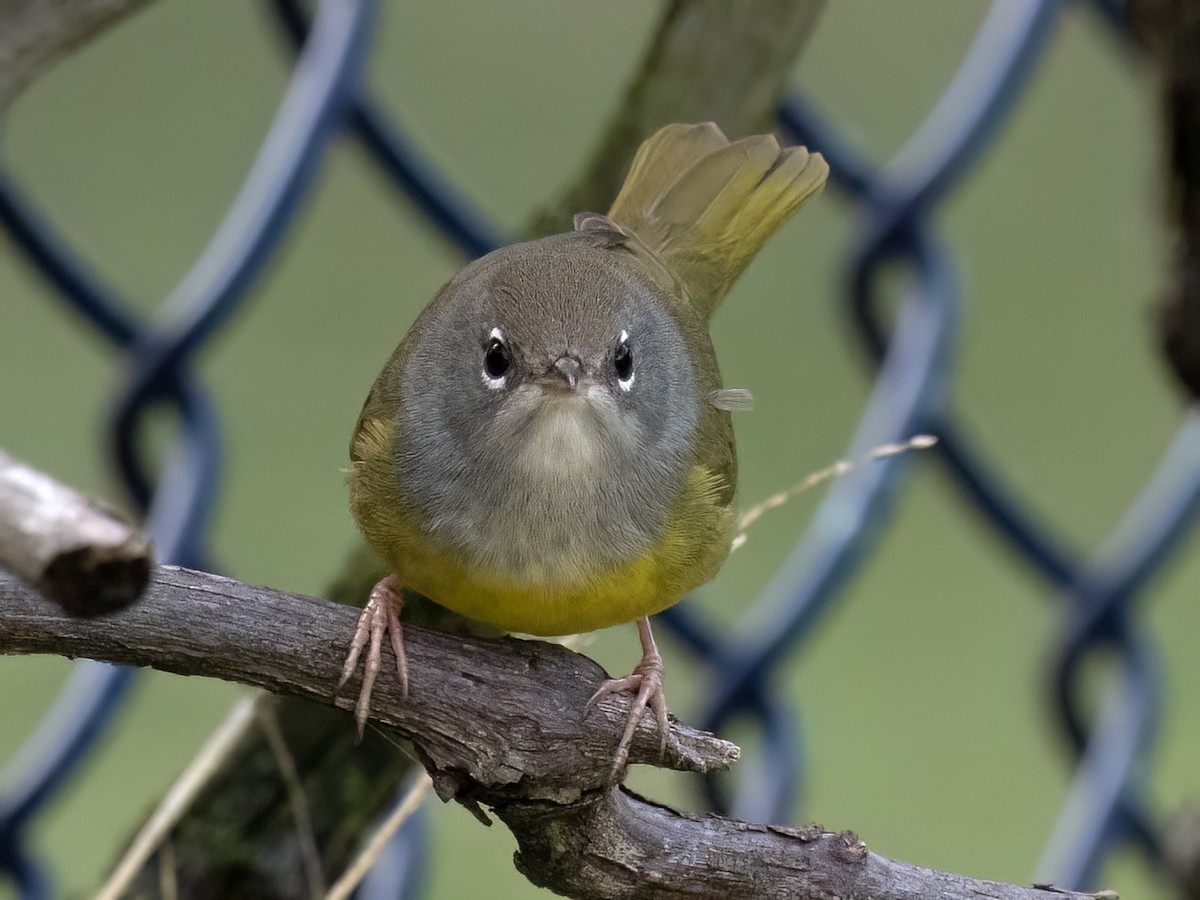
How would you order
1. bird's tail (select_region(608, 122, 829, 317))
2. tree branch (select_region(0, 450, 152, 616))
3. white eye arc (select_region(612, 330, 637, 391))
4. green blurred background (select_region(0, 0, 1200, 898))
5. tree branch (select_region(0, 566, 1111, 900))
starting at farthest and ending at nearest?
green blurred background (select_region(0, 0, 1200, 898)) < bird's tail (select_region(608, 122, 829, 317)) < white eye arc (select_region(612, 330, 637, 391)) < tree branch (select_region(0, 566, 1111, 900)) < tree branch (select_region(0, 450, 152, 616))

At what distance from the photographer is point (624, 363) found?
5.97 feet

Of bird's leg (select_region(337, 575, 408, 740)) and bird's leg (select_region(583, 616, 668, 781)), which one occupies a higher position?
bird's leg (select_region(583, 616, 668, 781))

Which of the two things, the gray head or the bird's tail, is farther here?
the bird's tail

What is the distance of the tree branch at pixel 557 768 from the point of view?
1.32 meters

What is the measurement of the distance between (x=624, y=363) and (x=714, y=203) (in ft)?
2.04

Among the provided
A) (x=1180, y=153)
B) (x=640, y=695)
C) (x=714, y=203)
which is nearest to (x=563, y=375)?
(x=640, y=695)

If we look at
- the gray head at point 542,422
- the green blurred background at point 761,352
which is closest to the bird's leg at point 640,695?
the gray head at point 542,422

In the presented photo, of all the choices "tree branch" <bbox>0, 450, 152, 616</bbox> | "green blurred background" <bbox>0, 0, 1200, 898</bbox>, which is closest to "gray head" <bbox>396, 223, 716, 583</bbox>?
"tree branch" <bbox>0, 450, 152, 616</bbox>

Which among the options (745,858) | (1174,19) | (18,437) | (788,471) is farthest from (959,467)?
(18,437)

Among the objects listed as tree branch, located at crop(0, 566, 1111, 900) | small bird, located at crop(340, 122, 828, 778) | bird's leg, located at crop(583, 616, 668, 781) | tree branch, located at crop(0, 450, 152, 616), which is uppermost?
small bird, located at crop(340, 122, 828, 778)

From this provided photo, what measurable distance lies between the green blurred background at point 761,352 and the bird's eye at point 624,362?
6.99 feet

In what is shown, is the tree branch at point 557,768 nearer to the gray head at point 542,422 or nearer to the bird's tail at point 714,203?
the gray head at point 542,422

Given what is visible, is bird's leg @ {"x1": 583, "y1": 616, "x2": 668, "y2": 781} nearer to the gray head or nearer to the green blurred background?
the gray head

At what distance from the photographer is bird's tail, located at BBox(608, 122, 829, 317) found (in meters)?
2.25
